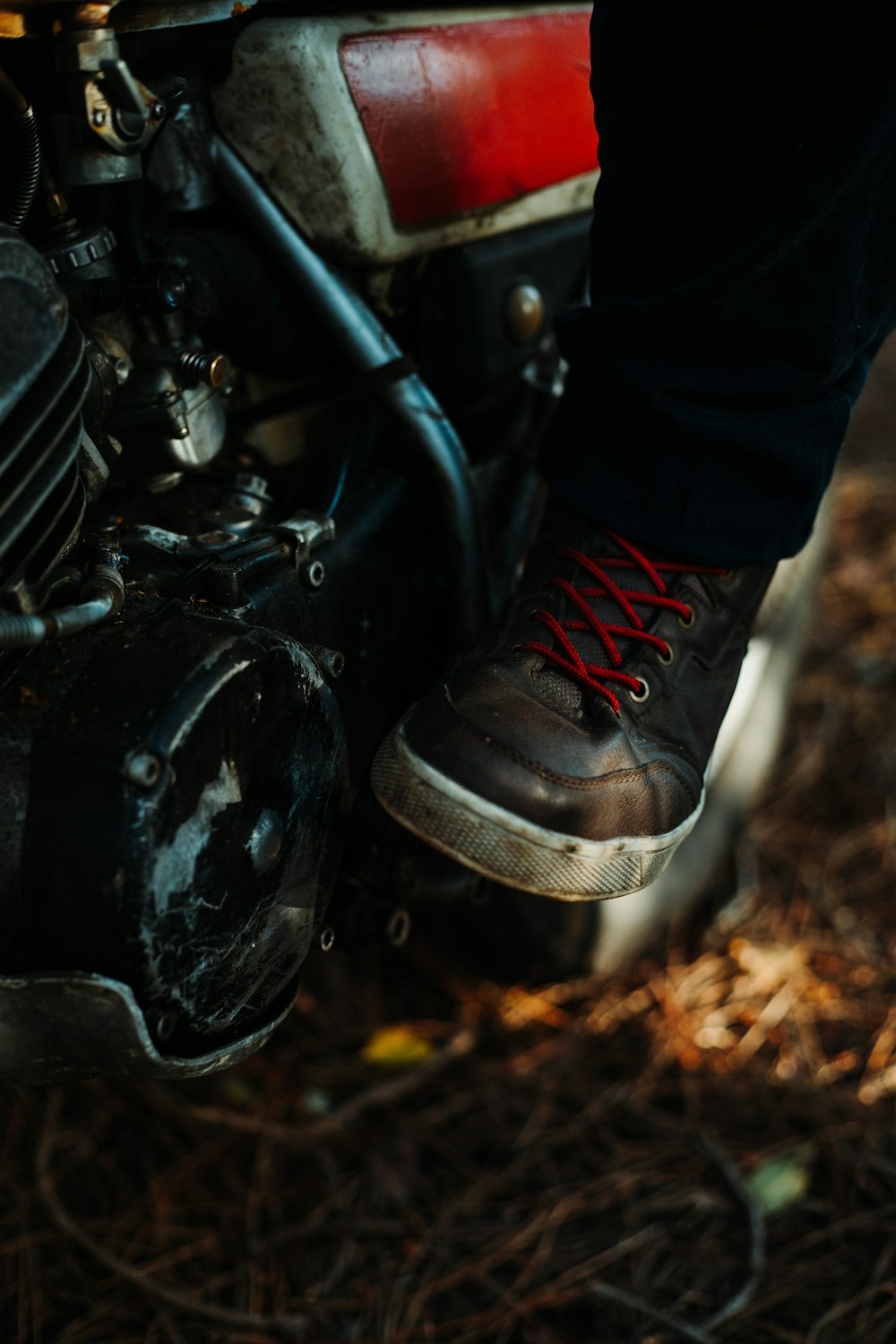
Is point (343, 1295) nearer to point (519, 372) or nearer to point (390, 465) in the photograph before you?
point (390, 465)

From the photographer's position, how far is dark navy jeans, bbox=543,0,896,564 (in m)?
0.81

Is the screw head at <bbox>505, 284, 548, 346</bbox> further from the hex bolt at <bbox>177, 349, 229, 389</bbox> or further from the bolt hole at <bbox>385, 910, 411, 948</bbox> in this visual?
the bolt hole at <bbox>385, 910, 411, 948</bbox>

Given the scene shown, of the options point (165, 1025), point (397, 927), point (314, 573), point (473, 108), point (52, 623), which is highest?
point (473, 108)

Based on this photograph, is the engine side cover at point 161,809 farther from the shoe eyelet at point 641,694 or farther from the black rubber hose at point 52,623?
the shoe eyelet at point 641,694

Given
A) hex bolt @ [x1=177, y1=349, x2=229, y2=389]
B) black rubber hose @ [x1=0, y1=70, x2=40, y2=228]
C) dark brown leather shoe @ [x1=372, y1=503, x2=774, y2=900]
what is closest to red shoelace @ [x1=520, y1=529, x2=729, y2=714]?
dark brown leather shoe @ [x1=372, y1=503, x2=774, y2=900]

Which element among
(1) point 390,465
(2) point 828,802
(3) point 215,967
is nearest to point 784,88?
(1) point 390,465

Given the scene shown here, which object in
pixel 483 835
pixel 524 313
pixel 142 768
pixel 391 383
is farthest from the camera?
pixel 524 313

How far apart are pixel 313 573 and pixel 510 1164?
74cm

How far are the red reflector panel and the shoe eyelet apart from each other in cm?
48

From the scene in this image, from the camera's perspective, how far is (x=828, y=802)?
174 centimetres

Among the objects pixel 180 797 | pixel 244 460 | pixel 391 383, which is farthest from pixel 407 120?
pixel 180 797

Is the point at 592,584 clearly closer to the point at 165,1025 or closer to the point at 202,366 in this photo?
the point at 202,366

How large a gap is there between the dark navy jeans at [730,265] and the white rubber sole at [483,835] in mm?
293

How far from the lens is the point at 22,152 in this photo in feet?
2.45
